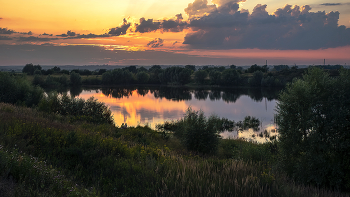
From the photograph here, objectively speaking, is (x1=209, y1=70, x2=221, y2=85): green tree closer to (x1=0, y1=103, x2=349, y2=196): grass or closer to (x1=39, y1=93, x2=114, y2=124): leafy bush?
(x1=39, y1=93, x2=114, y2=124): leafy bush

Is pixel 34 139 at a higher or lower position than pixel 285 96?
lower

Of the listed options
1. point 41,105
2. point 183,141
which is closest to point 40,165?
point 183,141

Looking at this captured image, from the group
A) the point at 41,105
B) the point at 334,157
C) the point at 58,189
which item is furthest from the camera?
the point at 41,105

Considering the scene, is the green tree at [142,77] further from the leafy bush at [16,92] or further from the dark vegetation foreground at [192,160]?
the dark vegetation foreground at [192,160]

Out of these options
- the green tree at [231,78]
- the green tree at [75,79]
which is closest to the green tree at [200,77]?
the green tree at [231,78]

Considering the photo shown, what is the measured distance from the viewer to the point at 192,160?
814 centimetres

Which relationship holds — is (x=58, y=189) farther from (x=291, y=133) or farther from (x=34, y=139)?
(x=291, y=133)

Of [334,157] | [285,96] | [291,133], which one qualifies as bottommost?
[334,157]

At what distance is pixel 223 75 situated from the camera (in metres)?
103

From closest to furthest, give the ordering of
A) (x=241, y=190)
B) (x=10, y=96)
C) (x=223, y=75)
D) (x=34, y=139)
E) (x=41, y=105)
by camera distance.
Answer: (x=241, y=190)
(x=34, y=139)
(x=41, y=105)
(x=10, y=96)
(x=223, y=75)

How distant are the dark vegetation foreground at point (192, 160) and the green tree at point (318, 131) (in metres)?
0.04

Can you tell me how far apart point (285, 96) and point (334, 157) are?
3.46m

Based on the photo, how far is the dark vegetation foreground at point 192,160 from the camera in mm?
5039

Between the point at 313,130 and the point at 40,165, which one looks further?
the point at 313,130
